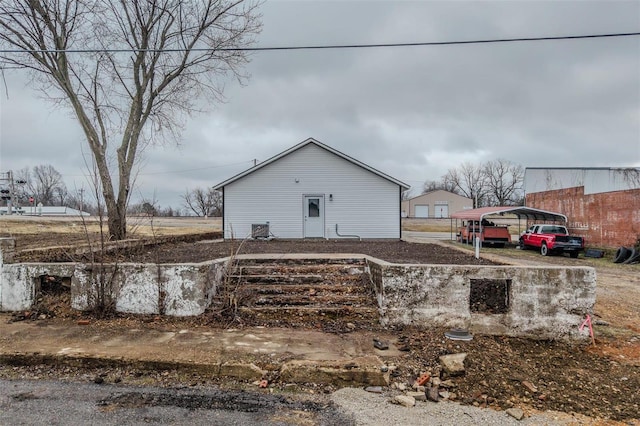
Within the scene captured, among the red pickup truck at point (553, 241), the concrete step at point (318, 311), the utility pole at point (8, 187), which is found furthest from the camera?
the utility pole at point (8, 187)

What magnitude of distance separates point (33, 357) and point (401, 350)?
4133 millimetres

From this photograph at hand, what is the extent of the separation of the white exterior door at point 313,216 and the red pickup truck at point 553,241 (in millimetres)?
9989

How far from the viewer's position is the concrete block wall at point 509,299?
5.28 metres

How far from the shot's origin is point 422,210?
63.3m

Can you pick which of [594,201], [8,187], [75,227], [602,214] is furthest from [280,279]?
[8,187]

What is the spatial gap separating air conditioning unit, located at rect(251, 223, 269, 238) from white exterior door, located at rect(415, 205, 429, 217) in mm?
49538

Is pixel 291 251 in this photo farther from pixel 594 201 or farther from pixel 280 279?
pixel 594 201

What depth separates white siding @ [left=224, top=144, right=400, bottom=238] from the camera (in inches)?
696

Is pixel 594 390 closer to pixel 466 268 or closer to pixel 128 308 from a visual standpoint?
pixel 466 268

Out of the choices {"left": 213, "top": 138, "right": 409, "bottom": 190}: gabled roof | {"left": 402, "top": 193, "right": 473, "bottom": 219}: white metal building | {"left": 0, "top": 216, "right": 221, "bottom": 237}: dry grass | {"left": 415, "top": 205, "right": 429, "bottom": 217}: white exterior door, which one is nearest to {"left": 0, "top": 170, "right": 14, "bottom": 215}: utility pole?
{"left": 0, "top": 216, "right": 221, "bottom": 237}: dry grass

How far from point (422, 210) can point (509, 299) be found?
196 ft

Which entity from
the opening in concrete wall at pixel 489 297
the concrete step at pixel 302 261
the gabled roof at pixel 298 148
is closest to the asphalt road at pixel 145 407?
the opening in concrete wall at pixel 489 297

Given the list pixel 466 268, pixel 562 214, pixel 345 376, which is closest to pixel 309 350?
pixel 345 376

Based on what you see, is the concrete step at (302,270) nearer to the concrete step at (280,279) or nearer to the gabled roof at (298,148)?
the concrete step at (280,279)
